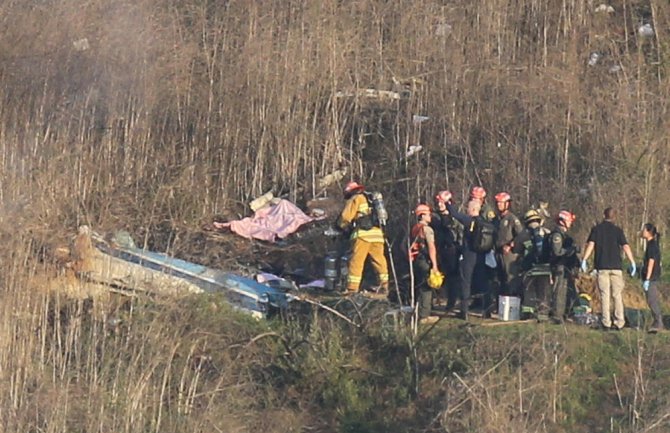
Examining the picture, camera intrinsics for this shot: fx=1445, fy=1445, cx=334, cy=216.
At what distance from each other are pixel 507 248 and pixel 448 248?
26.9 inches

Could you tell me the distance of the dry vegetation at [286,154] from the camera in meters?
13.0

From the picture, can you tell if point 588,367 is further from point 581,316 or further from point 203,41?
point 203,41

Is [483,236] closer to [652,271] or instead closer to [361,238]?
[361,238]

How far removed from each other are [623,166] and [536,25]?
166 inches

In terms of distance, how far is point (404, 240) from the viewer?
15.6 meters

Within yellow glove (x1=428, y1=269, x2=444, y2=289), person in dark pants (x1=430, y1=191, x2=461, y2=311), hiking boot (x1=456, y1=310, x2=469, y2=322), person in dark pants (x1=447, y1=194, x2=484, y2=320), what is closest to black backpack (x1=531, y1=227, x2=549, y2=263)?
person in dark pants (x1=447, y1=194, x2=484, y2=320)

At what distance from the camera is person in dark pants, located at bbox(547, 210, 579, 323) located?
14383 millimetres

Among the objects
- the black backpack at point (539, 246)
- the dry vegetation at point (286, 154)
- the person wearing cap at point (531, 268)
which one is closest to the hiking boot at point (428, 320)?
the dry vegetation at point (286, 154)

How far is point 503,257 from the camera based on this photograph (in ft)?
A: 48.1

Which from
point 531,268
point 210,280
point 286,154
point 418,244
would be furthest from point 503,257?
point 286,154

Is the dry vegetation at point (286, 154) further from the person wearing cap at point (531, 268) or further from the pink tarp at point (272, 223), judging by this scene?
the person wearing cap at point (531, 268)

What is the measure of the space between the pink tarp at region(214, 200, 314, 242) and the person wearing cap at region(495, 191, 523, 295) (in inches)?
147

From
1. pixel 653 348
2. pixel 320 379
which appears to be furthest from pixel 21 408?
pixel 653 348

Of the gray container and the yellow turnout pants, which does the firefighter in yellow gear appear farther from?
the gray container
